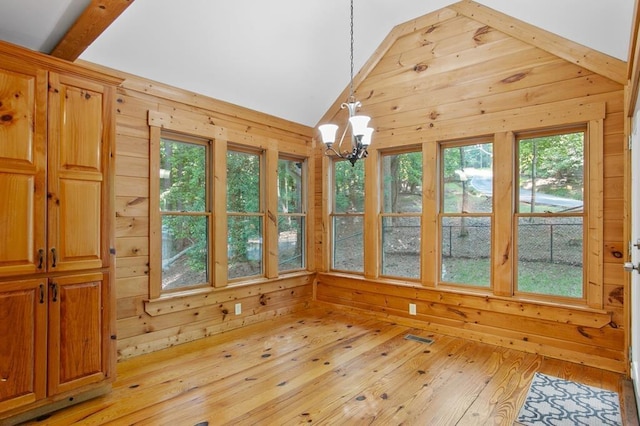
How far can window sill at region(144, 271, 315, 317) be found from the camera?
3.44m

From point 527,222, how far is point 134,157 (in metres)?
3.74

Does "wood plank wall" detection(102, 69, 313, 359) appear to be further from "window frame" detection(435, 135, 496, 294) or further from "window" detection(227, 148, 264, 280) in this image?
"window frame" detection(435, 135, 496, 294)

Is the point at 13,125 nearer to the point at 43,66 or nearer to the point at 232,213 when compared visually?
the point at 43,66

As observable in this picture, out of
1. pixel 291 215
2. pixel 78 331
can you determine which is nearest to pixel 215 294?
pixel 291 215

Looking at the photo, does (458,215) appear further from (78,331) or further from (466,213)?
(78,331)

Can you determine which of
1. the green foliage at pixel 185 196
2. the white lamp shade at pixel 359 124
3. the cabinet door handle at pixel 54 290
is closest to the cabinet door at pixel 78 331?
the cabinet door handle at pixel 54 290

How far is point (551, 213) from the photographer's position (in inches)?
133

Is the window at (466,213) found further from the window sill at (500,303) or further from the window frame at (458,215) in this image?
the window sill at (500,303)

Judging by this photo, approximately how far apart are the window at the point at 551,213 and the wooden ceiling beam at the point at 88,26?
3.51 m

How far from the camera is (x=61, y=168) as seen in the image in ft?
7.64

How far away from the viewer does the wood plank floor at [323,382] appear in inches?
90.7

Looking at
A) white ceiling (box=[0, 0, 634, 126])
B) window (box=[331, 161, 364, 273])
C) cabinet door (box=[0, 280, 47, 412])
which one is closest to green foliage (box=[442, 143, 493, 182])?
window (box=[331, 161, 364, 273])

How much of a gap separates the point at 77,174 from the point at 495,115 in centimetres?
363

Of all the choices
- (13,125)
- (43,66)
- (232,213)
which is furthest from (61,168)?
(232,213)
